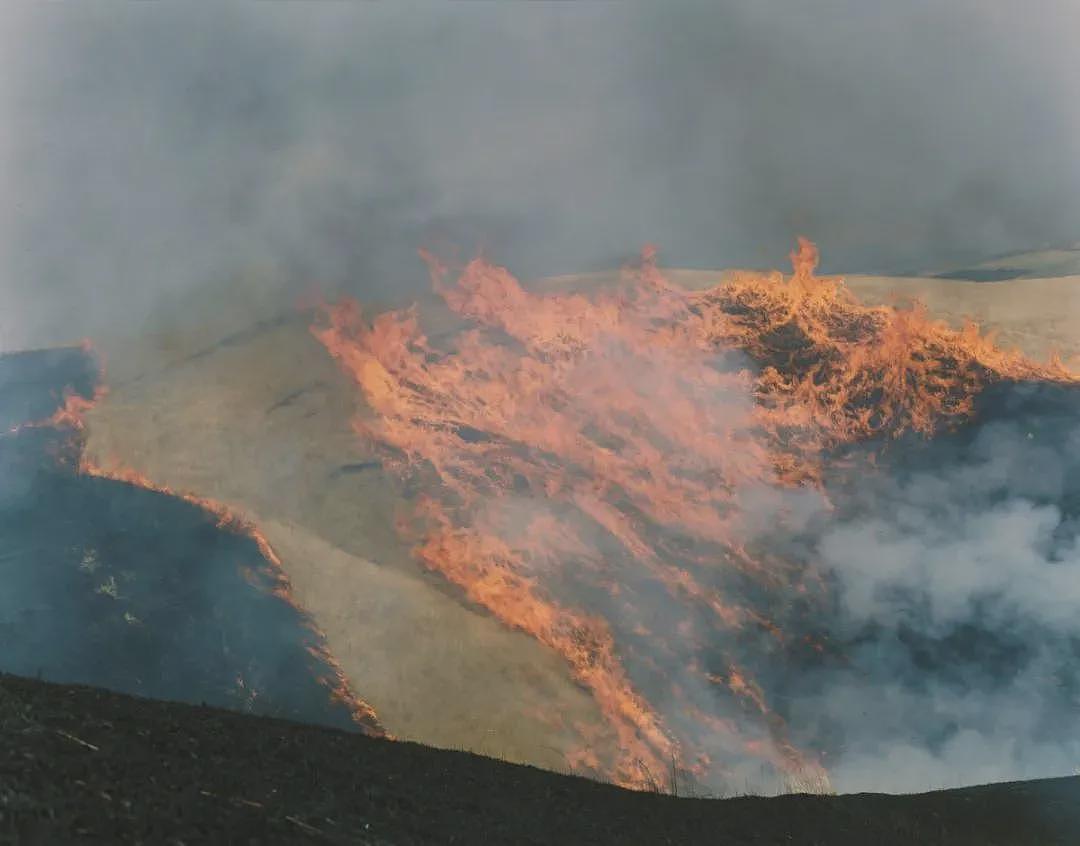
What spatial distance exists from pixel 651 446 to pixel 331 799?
18.6m

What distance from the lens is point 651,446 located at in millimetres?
27516

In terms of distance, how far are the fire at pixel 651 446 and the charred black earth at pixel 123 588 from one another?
15.1 ft

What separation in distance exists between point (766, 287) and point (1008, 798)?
52.0 feet

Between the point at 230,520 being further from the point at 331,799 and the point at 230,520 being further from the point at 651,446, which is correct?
the point at 331,799

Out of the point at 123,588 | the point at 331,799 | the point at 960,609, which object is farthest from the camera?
the point at 960,609

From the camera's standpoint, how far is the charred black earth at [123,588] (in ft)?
71.4

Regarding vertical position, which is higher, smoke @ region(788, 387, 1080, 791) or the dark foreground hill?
smoke @ region(788, 387, 1080, 791)

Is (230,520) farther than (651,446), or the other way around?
(651,446)

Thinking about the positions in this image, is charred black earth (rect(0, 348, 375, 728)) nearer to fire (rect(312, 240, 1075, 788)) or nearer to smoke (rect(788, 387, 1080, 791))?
fire (rect(312, 240, 1075, 788))

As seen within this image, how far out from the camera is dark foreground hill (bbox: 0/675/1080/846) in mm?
8047

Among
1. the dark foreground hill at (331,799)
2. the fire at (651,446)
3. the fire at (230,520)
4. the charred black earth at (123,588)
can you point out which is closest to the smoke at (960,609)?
the fire at (651,446)

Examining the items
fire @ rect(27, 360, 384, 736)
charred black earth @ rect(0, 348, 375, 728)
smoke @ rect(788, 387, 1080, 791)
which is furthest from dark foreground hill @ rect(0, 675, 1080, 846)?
charred black earth @ rect(0, 348, 375, 728)

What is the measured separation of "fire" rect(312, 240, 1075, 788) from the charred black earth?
4594 millimetres

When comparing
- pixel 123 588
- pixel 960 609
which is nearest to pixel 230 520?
pixel 123 588
